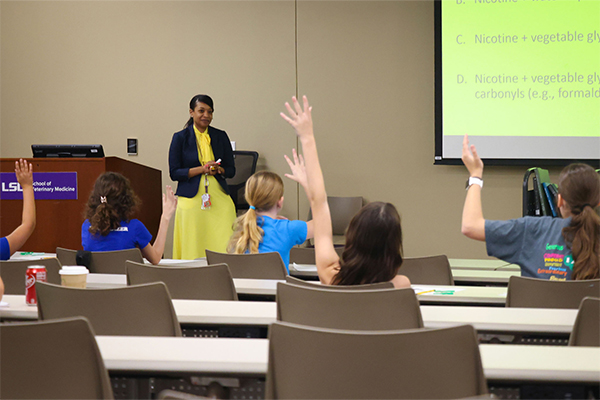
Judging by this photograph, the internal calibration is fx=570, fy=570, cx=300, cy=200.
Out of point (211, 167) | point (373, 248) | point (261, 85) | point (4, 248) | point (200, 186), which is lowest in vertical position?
point (4, 248)

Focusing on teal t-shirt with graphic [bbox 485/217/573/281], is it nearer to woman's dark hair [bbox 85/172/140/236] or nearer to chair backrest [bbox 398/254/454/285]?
chair backrest [bbox 398/254/454/285]

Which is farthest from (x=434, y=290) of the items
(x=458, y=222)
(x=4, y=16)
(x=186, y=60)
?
(x=4, y=16)

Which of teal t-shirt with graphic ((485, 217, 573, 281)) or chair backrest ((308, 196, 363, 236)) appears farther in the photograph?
chair backrest ((308, 196, 363, 236))

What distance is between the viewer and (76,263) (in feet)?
10.2

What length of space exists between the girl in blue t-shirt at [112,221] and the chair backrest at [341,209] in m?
3.05

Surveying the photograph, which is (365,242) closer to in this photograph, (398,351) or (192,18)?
(398,351)

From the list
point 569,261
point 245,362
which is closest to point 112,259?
point 245,362

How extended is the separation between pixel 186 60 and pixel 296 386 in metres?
6.10

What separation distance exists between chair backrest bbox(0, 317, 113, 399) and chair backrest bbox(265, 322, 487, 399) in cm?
39

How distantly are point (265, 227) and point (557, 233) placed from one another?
1.47 m

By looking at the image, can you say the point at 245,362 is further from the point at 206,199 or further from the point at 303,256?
the point at 206,199

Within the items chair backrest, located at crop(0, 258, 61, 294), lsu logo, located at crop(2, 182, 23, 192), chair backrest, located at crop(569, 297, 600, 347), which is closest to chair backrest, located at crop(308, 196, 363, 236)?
lsu logo, located at crop(2, 182, 23, 192)

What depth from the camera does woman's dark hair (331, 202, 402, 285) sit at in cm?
188

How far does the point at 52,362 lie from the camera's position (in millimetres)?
1230
